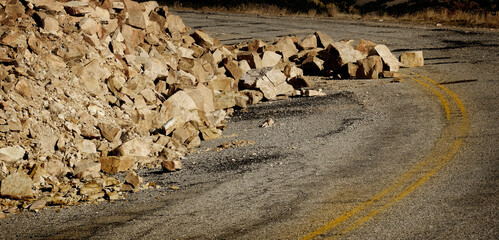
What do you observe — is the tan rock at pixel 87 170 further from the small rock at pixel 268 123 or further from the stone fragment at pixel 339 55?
the stone fragment at pixel 339 55

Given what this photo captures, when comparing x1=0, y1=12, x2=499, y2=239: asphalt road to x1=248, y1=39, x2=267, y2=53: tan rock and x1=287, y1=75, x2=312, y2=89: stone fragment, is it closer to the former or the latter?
x1=287, y1=75, x2=312, y2=89: stone fragment

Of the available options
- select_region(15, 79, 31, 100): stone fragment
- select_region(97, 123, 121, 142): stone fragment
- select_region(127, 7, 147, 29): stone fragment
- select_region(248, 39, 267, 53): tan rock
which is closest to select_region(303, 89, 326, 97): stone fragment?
select_region(248, 39, 267, 53): tan rock

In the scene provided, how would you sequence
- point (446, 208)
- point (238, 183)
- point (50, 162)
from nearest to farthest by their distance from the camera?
point (446, 208)
point (238, 183)
point (50, 162)

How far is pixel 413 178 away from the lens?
7891 mm

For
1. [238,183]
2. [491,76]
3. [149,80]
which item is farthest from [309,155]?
[491,76]

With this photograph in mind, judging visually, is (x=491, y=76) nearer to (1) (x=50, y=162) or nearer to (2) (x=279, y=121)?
(2) (x=279, y=121)

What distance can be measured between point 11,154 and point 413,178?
261 inches

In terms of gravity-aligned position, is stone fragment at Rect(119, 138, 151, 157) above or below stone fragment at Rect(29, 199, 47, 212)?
above

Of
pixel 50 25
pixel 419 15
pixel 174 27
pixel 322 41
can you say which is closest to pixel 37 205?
pixel 50 25

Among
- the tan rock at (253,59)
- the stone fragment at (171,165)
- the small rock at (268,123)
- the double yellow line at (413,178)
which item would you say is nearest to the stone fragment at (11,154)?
the stone fragment at (171,165)

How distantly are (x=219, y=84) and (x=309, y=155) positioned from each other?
18.9ft

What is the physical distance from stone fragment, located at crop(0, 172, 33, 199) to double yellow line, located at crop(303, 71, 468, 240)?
4.57 m

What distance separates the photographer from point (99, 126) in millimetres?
10422

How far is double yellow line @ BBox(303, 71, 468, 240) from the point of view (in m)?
6.37
